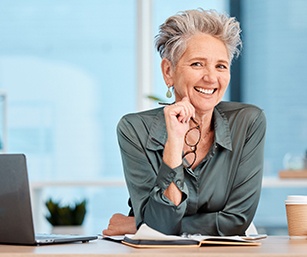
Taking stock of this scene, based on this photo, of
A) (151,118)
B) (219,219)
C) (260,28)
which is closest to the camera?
(219,219)

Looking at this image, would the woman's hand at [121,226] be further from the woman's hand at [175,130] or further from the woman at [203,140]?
the woman's hand at [175,130]

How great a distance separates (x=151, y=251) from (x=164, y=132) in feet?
2.69

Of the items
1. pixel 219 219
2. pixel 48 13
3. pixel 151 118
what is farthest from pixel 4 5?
pixel 219 219

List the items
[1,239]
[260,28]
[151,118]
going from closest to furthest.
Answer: [1,239] < [151,118] < [260,28]

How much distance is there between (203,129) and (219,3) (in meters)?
2.95

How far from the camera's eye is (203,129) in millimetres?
2699

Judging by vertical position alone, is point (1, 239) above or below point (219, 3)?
below

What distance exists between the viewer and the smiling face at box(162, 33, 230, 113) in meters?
2.61

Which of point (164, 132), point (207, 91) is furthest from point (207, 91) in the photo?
point (164, 132)

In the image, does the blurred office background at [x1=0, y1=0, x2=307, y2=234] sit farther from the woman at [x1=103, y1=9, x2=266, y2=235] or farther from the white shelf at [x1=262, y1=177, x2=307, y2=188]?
the woman at [x1=103, y1=9, x2=266, y2=235]

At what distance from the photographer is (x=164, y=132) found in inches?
103

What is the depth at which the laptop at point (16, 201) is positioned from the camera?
2018 mm

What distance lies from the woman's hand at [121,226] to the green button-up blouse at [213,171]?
149 millimetres

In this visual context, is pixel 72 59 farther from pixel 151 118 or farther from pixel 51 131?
pixel 151 118
